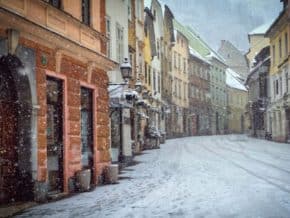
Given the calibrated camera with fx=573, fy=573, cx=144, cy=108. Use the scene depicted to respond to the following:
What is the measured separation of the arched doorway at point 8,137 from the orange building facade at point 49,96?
19mm

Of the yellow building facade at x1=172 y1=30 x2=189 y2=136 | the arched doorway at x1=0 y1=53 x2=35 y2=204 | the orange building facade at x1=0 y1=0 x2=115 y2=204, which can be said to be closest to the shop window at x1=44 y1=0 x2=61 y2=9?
the orange building facade at x1=0 y1=0 x2=115 y2=204

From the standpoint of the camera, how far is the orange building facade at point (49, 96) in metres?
11.1

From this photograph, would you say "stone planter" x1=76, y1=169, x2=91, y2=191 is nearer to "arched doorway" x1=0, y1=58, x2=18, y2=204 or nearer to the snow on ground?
the snow on ground

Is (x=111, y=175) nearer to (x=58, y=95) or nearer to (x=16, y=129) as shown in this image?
(x=58, y=95)

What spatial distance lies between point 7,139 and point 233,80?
80397mm

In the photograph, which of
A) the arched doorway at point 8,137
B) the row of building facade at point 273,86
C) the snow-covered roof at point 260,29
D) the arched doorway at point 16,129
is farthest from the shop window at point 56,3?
the snow-covered roof at point 260,29

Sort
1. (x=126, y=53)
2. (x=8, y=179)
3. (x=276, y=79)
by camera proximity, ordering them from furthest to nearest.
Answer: (x=276, y=79), (x=126, y=53), (x=8, y=179)

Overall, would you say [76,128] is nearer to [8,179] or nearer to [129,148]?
[8,179]

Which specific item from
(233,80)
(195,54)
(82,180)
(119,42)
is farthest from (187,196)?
(233,80)

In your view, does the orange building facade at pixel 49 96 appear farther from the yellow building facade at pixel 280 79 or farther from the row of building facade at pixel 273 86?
the row of building facade at pixel 273 86

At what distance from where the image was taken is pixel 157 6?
4641 cm

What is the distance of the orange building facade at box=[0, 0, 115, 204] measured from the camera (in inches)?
436

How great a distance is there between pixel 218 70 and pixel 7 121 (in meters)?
69.8

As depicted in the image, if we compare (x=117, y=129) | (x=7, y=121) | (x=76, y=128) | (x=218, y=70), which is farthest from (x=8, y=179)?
(x=218, y=70)
